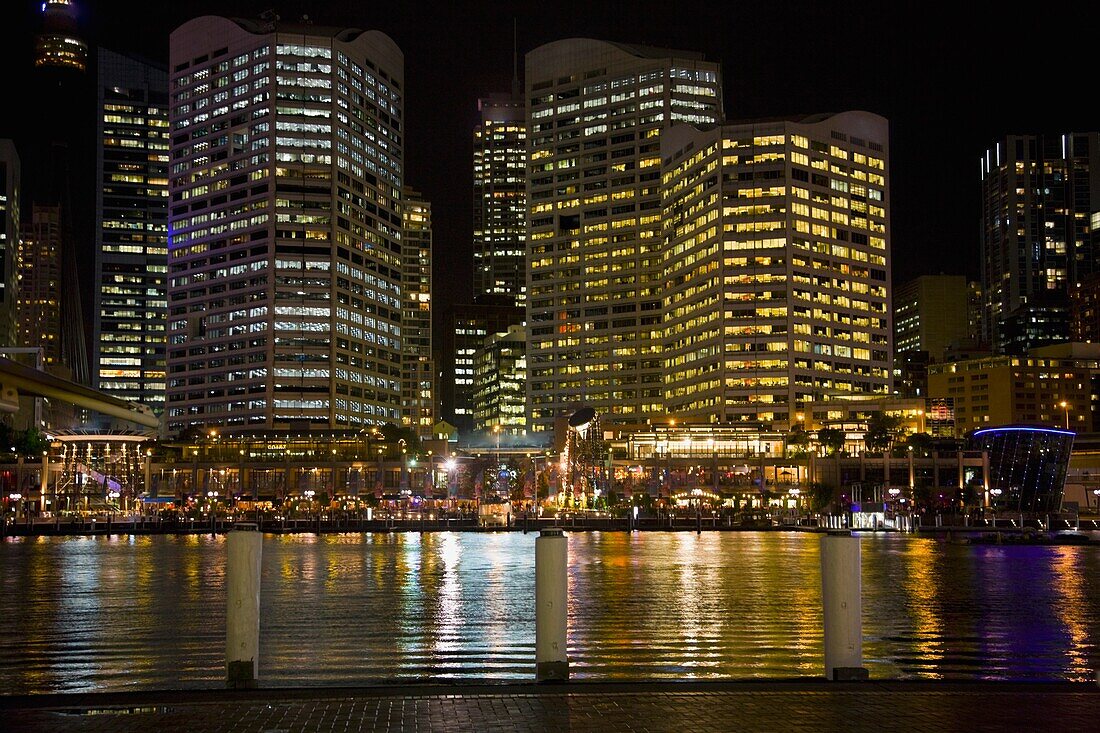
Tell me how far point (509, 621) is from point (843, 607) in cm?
1609

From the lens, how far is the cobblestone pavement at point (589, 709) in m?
12.7

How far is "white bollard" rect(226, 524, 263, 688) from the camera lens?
50.1 feet

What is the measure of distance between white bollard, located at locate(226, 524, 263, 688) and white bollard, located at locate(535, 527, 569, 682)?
3.82 metres

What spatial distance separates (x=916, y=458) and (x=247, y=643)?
178266 mm

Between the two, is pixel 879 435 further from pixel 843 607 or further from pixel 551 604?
pixel 551 604

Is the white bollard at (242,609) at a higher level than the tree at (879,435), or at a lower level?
lower

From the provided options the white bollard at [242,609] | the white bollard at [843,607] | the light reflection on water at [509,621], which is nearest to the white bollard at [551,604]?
the white bollard at [843,607]

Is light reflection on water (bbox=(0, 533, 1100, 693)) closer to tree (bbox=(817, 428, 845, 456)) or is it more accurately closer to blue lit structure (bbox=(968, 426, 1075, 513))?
blue lit structure (bbox=(968, 426, 1075, 513))

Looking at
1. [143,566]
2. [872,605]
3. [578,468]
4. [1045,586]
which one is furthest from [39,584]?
[578,468]

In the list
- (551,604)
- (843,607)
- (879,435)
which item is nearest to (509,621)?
(551,604)

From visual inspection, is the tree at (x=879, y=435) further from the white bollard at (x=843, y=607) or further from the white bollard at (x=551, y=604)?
the white bollard at (x=551, y=604)

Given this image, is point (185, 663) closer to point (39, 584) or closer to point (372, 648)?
point (372, 648)

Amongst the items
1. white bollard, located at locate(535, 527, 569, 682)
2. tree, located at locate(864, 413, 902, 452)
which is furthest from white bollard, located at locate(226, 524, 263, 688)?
tree, located at locate(864, 413, 902, 452)

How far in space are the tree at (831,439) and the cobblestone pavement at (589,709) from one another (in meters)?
174
